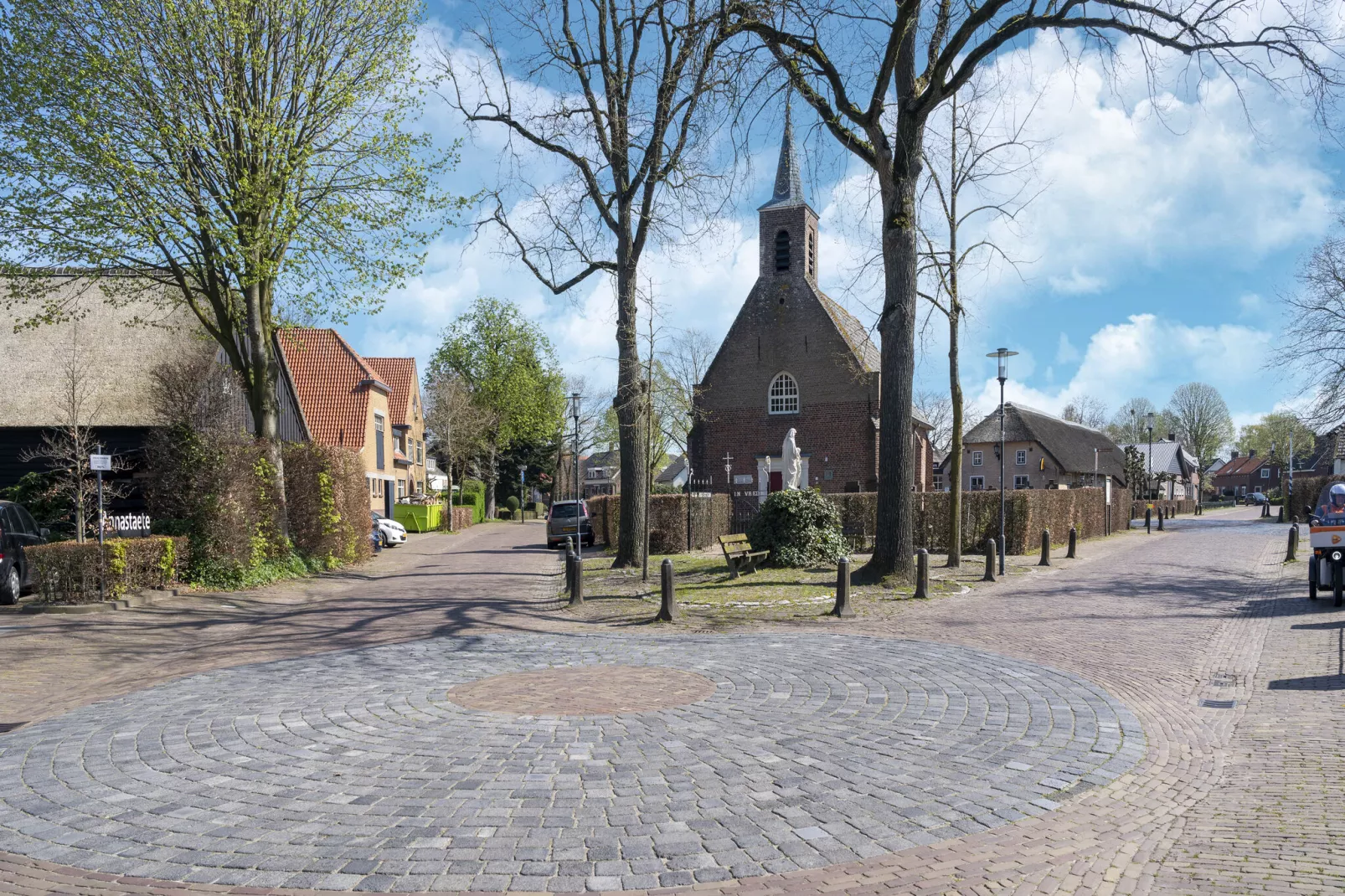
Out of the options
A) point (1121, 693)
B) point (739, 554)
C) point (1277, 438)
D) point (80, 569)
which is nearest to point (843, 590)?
point (739, 554)

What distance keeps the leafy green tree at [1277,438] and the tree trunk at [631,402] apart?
23301 mm

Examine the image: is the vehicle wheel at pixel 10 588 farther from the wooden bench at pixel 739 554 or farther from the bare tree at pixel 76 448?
the wooden bench at pixel 739 554

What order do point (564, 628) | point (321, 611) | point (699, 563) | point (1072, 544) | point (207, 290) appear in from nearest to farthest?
point (564, 628)
point (321, 611)
point (207, 290)
point (699, 563)
point (1072, 544)

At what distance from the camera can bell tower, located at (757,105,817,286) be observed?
40.8m

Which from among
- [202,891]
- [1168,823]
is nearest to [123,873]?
[202,891]

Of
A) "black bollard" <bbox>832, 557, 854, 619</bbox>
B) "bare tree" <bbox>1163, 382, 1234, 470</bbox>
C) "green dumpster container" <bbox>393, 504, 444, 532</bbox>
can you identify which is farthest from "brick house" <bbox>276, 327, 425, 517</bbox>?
"bare tree" <bbox>1163, 382, 1234, 470</bbox>

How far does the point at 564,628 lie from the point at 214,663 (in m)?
4.30

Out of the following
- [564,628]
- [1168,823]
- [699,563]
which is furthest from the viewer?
[699,563]

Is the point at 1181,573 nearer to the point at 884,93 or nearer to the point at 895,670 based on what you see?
the point at 884,93

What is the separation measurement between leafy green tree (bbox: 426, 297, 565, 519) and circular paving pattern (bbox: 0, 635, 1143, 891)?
53503mm

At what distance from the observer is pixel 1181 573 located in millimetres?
18172

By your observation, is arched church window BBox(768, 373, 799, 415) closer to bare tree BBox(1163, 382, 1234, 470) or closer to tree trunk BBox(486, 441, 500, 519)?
tree trunk BBox(486, 441, 500, 519)

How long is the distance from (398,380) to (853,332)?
24812 mm

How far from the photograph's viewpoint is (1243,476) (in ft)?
416
